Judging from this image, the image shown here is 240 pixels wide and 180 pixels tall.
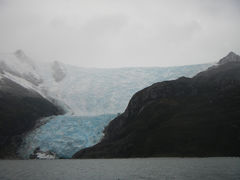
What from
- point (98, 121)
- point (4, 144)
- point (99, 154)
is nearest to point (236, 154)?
point (99, 154)

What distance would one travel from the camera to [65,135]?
167250mm

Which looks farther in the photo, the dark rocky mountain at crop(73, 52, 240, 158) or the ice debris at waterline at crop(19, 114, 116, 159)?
the ice debris at waterline at crop(19, 114, 116, 159)

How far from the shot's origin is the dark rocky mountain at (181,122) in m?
115

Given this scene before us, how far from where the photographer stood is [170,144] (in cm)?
12050

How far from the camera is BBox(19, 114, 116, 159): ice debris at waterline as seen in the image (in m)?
160

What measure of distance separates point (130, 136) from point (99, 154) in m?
15.4

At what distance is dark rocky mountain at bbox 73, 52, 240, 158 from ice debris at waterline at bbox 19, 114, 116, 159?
7536 millimetres

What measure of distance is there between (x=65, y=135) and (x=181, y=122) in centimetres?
6409

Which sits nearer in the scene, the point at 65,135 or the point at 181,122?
the point at 181,122

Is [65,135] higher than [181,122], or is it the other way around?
[181,122]

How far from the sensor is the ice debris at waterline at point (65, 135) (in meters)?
160

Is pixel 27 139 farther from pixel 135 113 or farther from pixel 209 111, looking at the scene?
pixel 209 111

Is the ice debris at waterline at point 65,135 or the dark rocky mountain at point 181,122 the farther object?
the ice debris at waterline at point 65,135

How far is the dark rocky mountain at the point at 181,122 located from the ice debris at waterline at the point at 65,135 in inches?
297
